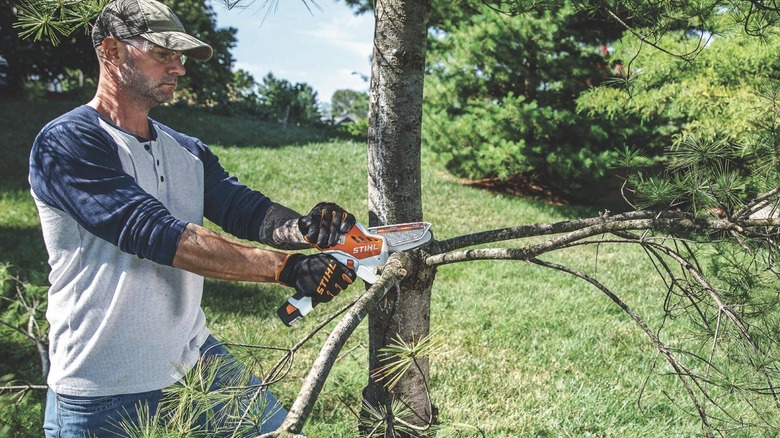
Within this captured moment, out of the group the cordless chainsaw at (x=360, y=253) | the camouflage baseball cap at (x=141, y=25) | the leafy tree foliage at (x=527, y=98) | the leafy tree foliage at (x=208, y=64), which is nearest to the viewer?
the cordless chainsaw at (x=360, y=253)

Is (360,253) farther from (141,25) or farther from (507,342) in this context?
(507,342)

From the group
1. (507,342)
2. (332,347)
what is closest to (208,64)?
(507,342)

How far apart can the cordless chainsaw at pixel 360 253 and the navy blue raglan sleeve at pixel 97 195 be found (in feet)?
1.15

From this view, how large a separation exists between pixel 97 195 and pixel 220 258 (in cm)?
34

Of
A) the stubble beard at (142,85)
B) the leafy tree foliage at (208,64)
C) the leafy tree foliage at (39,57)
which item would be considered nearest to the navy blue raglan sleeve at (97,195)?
the stubble beard at (142,85)

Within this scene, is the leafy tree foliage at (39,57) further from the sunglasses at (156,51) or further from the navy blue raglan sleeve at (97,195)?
the navy blue raglan sleeve at (97,195)

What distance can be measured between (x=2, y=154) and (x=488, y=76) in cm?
771

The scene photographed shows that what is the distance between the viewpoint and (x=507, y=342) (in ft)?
13.2

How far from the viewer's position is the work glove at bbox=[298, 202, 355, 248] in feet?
5.56

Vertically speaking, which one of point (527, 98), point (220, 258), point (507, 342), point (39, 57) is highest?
point (39, 57)

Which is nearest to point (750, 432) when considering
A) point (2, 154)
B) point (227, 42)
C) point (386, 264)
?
point (386, 264)

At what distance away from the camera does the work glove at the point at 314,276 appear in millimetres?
1574

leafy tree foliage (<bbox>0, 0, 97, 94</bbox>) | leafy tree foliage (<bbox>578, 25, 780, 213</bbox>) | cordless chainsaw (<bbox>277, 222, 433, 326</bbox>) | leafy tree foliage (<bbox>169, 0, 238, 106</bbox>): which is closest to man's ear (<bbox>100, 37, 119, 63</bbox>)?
cordless chainsaw (<bbox>277, 222, 433, 326</bbox>)

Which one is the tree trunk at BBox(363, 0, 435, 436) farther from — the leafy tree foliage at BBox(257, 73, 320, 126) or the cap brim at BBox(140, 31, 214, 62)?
the leafy tree foliage at BBox(257, 73, 320, 126)
